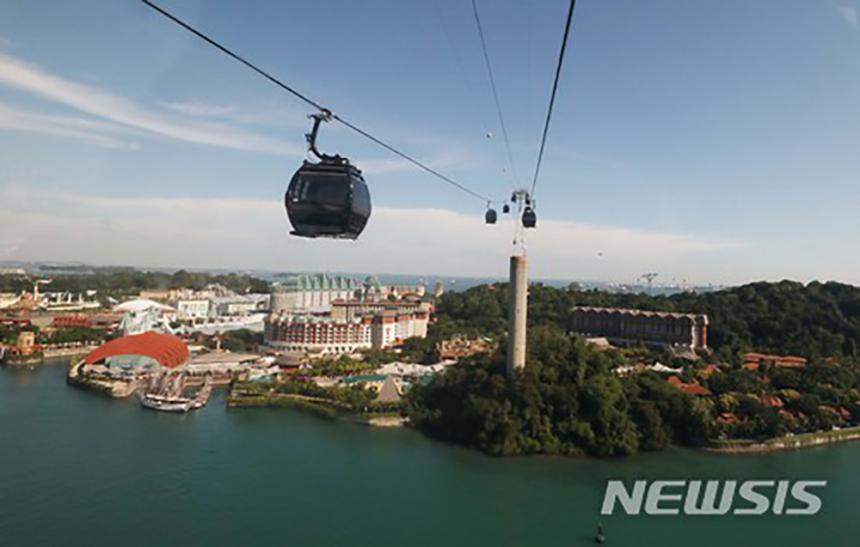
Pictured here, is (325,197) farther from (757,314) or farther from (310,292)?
(310,292)

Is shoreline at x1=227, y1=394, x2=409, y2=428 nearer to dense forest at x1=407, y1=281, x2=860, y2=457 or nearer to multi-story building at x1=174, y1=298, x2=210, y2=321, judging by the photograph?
dense forest at x1=407, y1=281, x2=860, y2=457

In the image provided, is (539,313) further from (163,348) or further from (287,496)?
(287,496)

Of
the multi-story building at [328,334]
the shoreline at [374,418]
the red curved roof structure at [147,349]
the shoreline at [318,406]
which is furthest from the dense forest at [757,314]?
the red curved roof structure at [147,349]

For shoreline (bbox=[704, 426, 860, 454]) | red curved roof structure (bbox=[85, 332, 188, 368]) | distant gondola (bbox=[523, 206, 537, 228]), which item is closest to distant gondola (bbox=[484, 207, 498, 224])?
distant gondola (bbox=[523, 206, 537, 228])

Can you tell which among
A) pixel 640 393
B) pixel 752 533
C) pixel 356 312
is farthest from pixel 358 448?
pixel 356 312

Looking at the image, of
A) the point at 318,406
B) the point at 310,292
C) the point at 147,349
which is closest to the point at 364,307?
the point at 310,292
